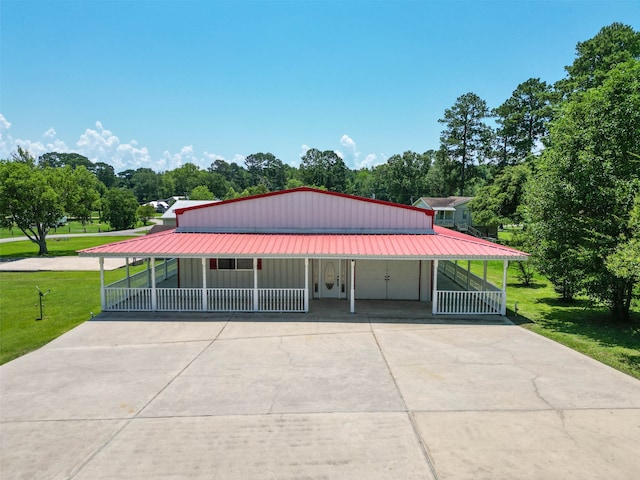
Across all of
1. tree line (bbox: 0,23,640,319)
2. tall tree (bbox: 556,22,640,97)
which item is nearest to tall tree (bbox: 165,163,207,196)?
tree line (bbox: 0,23,640,319)

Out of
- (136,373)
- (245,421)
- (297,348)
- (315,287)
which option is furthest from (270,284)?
(245,421)

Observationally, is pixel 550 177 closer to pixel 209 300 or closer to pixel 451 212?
pixel 209 300

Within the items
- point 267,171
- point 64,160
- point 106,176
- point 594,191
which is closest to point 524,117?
point 594,191

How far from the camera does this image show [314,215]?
16516 millimetres

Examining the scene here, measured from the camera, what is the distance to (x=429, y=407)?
7.50 metres

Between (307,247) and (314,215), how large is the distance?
8.24 feet

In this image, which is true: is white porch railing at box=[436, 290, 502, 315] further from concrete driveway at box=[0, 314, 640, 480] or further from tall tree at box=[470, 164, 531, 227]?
tall tree at box=[470, 164, 531, 227]

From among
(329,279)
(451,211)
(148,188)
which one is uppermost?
(148,188)

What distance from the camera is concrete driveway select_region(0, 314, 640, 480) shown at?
581 centimetres

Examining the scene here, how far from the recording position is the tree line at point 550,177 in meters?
12.2

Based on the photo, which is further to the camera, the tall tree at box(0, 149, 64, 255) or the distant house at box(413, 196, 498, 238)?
the distant house at box(413, 196, 498, 238)

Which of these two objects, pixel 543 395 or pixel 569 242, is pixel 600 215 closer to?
pixel 569 242

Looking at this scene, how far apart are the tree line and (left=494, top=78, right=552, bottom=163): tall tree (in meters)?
0.13

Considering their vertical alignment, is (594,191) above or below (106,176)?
below
